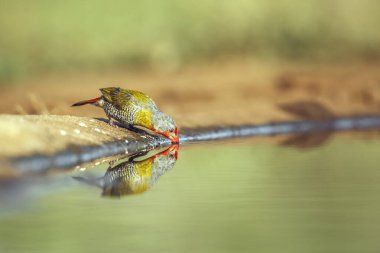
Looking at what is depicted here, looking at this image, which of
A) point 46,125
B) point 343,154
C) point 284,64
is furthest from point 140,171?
point 284,64

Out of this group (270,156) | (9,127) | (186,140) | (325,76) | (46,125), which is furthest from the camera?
(325,76)

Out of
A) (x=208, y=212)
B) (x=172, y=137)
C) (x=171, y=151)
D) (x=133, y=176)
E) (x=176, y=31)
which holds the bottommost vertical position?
(x=208, y=212)

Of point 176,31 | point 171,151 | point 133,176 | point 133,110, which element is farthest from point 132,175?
point 176,31

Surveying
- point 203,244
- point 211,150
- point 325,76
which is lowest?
point 203,244

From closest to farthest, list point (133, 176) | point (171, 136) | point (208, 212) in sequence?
point (208, 212) < point (133, 176) < point (171, 136)

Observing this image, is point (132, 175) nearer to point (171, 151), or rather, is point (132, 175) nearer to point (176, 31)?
point (171, 151)

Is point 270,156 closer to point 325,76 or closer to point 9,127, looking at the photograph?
point 9,127

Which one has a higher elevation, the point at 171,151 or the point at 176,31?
the point at 176,31
